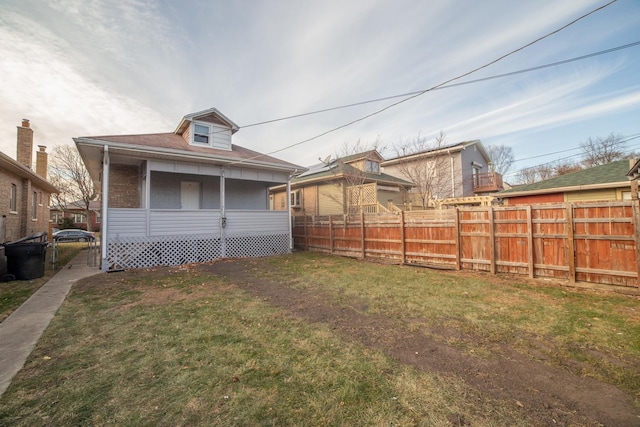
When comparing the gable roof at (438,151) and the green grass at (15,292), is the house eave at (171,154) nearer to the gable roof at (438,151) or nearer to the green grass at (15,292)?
the green grass at (15,292)

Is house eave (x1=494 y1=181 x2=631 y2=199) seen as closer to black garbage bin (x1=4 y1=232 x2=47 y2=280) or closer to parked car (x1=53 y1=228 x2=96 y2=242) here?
parked car (x1=53 y1=228 x2=96 y2=242)

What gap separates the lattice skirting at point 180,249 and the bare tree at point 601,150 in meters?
36.4

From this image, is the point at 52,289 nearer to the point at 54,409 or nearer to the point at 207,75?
the point at 54,409

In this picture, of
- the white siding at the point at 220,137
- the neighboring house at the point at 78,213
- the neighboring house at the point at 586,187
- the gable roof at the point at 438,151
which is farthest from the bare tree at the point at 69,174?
the neighboring house at the point at 586,187

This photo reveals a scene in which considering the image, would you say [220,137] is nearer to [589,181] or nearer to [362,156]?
[362,156]

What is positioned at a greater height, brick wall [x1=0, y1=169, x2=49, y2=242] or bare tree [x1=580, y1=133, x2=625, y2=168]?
bare tree [x1=580, y1=133, x2=625, y2=168]

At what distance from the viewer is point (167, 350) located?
11.2 ft

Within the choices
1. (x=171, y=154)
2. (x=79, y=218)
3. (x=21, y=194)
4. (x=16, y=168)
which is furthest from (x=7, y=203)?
(x=79, y=218)

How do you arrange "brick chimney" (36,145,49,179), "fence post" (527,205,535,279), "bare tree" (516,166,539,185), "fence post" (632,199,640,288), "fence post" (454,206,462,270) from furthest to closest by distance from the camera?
"bare tree" (516,166,539,185) → "brick chimney" (36,145,49,179) → "fence post" (454,206,462,270) → "fence post" (527,205,535,279) → "fence post" (632,199,640,288)

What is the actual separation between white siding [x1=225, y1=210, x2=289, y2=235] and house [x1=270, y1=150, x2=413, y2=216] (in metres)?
2.36

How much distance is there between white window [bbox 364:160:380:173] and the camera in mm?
19594

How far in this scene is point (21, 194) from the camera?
533 inches

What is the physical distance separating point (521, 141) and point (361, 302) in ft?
93.2

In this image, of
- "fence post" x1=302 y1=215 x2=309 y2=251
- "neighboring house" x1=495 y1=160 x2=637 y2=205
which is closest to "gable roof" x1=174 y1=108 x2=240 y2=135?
"fence post" x1=302 y1=215 x2=309 y2=251
